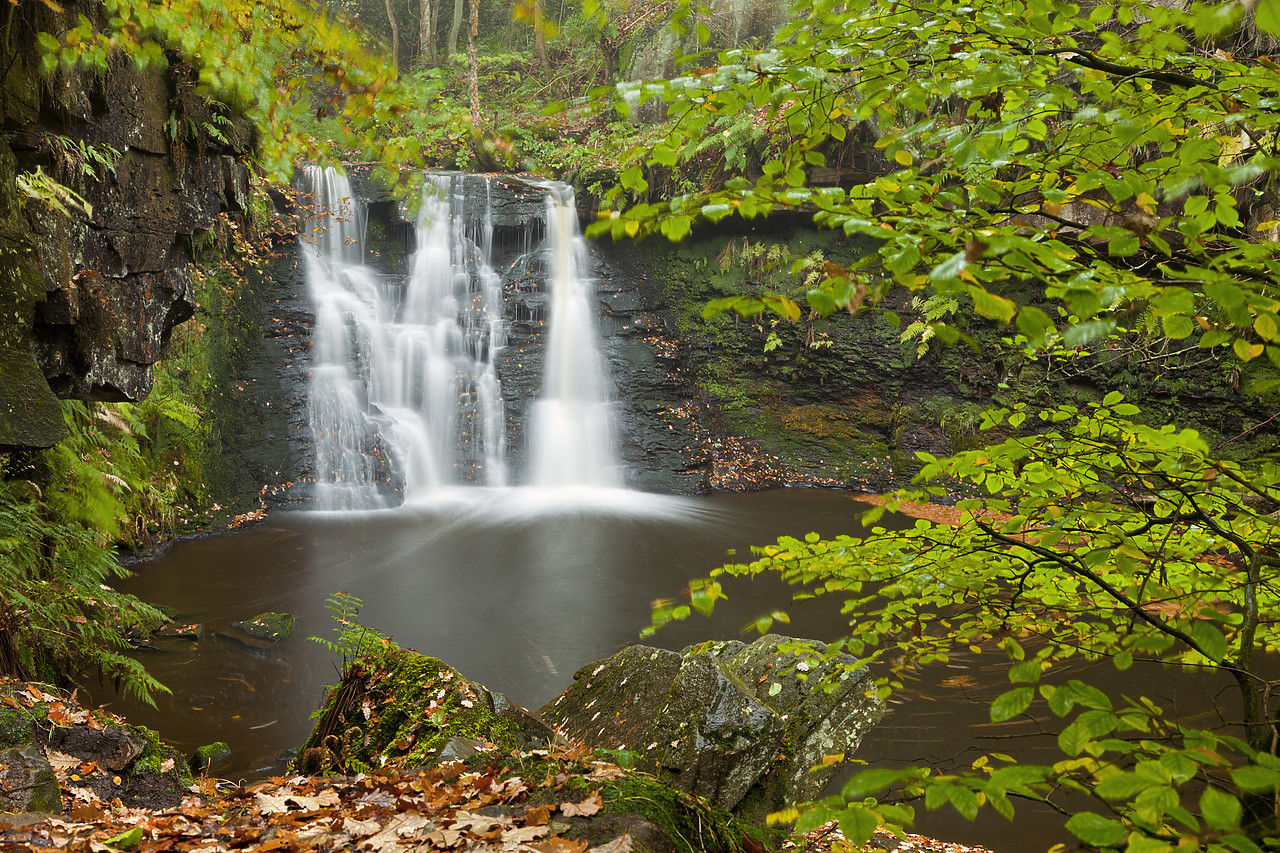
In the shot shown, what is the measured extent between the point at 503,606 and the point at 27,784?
19.3 ft

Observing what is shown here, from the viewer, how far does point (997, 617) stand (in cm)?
238

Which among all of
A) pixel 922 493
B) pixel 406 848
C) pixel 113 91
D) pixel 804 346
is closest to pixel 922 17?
pixel 922 493

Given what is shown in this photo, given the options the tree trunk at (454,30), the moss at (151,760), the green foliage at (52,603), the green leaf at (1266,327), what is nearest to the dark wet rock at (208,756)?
the green foliage at (52,603)

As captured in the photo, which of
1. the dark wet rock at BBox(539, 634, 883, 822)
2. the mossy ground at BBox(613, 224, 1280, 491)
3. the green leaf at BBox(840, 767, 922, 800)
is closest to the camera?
the green leaf at BBox(840, 767, 922, 800)

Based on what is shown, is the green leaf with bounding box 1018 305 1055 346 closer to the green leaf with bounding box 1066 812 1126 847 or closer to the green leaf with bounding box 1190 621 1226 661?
the green leaf with bounding box 1190 621 1226 661

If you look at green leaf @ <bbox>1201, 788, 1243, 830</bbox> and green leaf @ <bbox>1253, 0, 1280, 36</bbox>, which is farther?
green leaf @ <bbox>1253, 0, 1280, 36</bbox>

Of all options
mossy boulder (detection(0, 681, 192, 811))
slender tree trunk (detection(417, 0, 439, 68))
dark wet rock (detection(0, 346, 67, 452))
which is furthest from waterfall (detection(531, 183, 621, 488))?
mossy boulder (detection(0, 681, 192, 811))

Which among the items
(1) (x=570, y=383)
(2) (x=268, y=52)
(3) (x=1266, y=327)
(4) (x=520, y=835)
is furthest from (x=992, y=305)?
(1) (x=570, y=383)

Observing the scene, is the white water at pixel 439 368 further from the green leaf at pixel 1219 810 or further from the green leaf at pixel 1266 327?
the green leaf at pixel 1219 810

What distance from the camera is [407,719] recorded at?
120 inches

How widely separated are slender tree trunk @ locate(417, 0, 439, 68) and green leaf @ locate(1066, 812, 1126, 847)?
2273 cm

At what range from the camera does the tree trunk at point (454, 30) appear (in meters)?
20.3

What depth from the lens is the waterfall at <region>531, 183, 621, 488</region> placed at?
13.6 m

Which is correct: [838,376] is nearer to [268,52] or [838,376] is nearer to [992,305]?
[268,52]
